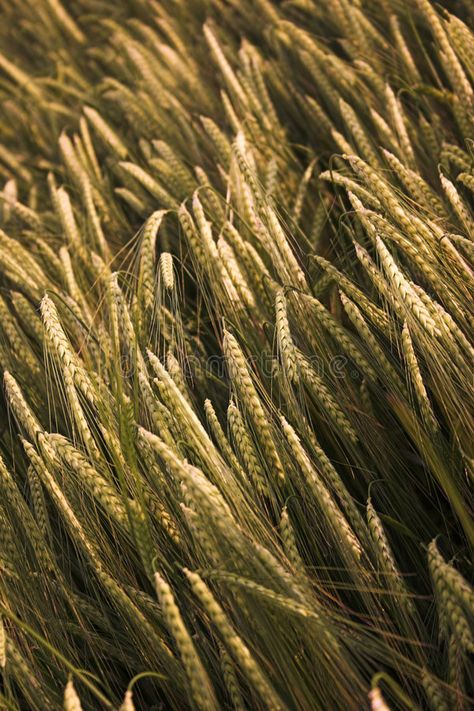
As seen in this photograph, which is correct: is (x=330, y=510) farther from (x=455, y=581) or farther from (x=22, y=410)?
(x=22, y=410)

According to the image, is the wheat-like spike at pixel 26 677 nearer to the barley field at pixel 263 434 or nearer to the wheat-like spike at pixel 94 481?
the barley field at pixel 263 434

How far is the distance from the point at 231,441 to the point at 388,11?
116 cm

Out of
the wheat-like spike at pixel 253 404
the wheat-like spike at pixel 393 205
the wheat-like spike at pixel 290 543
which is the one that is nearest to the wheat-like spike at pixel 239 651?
the wheat-like spike at pixel 290 543

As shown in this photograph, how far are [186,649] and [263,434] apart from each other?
0.31 metres

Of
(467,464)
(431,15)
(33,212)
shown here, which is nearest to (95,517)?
(467,464)

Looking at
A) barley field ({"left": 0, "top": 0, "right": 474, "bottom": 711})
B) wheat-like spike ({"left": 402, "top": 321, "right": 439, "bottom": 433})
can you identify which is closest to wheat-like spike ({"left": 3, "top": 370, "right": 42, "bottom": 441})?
barley field ({"left": 0, "top": 0, "right": 474, "bottom": 711})

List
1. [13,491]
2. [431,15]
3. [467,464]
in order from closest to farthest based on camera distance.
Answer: [467,464], [13,491], [431,15]

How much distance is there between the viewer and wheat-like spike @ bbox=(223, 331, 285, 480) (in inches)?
38.9

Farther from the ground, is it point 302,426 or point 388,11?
point 388,11

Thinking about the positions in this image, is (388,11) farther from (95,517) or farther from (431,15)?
(95,517)

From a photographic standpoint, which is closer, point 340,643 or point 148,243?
point 340,643

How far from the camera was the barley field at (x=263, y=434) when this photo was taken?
85 centimetres

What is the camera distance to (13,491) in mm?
1064

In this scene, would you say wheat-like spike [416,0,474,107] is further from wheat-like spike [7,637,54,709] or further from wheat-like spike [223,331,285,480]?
wheat-like spike [7,637,54,709]
